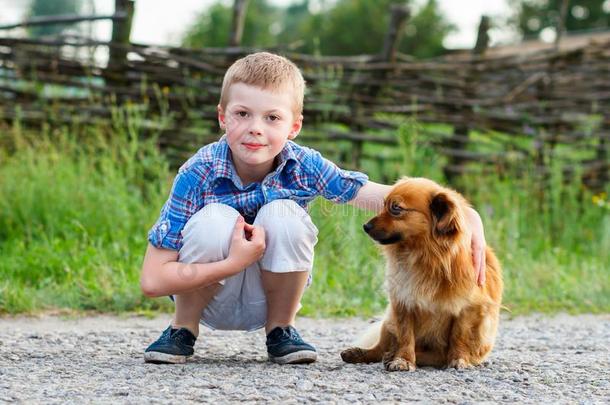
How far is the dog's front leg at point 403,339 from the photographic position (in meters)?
3.31

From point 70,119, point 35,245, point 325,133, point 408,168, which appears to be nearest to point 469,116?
point 325,133

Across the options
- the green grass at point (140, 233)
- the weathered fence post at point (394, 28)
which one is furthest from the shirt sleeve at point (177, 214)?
the weathered fence post at point (394, 28)

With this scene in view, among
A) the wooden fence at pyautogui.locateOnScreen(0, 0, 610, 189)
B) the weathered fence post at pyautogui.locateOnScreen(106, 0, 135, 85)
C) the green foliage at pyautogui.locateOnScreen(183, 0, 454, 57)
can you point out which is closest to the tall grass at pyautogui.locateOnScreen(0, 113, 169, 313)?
the wooden fence at pyautogui.locateOnScreen(0, 0, 610, 189)

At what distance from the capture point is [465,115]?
8219mm

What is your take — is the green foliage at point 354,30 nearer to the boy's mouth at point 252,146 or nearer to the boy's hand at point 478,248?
the boy's hand at point 478,248

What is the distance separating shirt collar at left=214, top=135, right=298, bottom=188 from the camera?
337cm

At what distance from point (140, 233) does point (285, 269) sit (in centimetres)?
289

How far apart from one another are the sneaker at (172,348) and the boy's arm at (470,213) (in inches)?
34.4

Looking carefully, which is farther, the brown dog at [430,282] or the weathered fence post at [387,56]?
the weathered fence post at [387,56]

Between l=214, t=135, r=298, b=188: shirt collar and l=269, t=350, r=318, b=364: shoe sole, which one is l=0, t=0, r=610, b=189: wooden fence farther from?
l=269, t=350, r=318, b=364: shoe sole

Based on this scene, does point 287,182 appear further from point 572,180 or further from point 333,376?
point 572,180

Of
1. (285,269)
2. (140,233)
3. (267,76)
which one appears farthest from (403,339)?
(140,233)

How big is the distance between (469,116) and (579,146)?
1.19m

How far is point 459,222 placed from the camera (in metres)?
3.27
